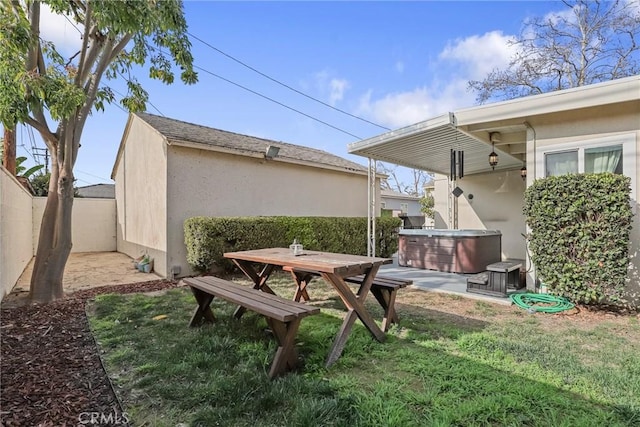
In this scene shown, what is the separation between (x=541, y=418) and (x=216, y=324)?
3321 millimetres

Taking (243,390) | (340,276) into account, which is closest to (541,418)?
(340,276)

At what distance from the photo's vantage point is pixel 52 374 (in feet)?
9.34

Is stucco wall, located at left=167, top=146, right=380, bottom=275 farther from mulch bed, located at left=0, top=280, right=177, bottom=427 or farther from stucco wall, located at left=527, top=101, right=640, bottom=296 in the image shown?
stucco wall, located at left=527, top=101, right=640, bottom=296

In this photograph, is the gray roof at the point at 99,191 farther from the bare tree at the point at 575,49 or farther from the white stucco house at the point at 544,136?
the bare tree at the point at 575,49

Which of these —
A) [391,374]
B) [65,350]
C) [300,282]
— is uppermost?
[300,282]

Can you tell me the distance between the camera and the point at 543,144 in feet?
17.6

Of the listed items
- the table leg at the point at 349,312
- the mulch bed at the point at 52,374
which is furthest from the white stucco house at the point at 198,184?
the table leg at the point at 349,312

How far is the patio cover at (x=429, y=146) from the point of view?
6.30 metres

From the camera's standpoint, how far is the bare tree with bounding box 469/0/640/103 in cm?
1484

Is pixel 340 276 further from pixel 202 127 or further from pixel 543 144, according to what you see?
pixel 202 127

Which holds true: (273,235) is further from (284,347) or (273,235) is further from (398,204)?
(398,204)

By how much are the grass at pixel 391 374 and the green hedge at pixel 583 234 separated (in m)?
0.58

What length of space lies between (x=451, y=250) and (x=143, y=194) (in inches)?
338

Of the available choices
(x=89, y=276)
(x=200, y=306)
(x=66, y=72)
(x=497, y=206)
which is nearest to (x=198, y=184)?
(x=66, y=72)
